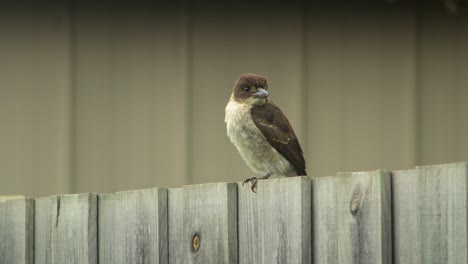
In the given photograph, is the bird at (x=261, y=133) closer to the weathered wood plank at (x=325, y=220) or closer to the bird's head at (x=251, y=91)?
the bird's head at (x=251, y=91)

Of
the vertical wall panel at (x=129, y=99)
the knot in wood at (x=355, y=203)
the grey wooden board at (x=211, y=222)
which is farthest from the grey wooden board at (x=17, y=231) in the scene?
the vertical wall panel at (x=129, y=99)

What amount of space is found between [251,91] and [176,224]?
2.07 metres

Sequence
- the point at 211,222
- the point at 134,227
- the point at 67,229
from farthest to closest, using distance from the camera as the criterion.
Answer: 1. the point at 67,229
2. the point at 134,227
3. the point at 211,222

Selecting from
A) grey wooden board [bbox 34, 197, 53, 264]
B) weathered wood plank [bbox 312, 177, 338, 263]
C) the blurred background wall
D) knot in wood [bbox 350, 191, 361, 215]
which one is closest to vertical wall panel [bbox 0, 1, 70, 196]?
the blurred background wall

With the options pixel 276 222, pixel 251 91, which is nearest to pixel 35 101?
pixel 251 91

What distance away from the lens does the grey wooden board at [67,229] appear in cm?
427

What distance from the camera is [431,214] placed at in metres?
2.90

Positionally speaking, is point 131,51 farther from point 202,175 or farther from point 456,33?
point 456,33

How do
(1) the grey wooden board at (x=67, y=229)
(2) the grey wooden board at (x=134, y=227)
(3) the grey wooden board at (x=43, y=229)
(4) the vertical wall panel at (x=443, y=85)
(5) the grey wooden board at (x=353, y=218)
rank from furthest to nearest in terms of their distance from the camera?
(4) the vertical wall panel at (x=443, y=85)
(3) the grey wooden board at (x=43, y=229)
(1) the grey wooden board at (x=67, y=229)
(2) the grey wooden board at (x=134, y=227)
(5) the grey wooden board at (x=353, y=218)

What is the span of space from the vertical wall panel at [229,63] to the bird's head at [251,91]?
80 centimetres

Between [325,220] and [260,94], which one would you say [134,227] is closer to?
[325,220]

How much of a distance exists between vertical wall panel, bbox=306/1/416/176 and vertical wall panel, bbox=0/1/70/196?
5.02ft

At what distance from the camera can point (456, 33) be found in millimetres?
6691

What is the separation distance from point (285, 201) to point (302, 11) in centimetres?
354
